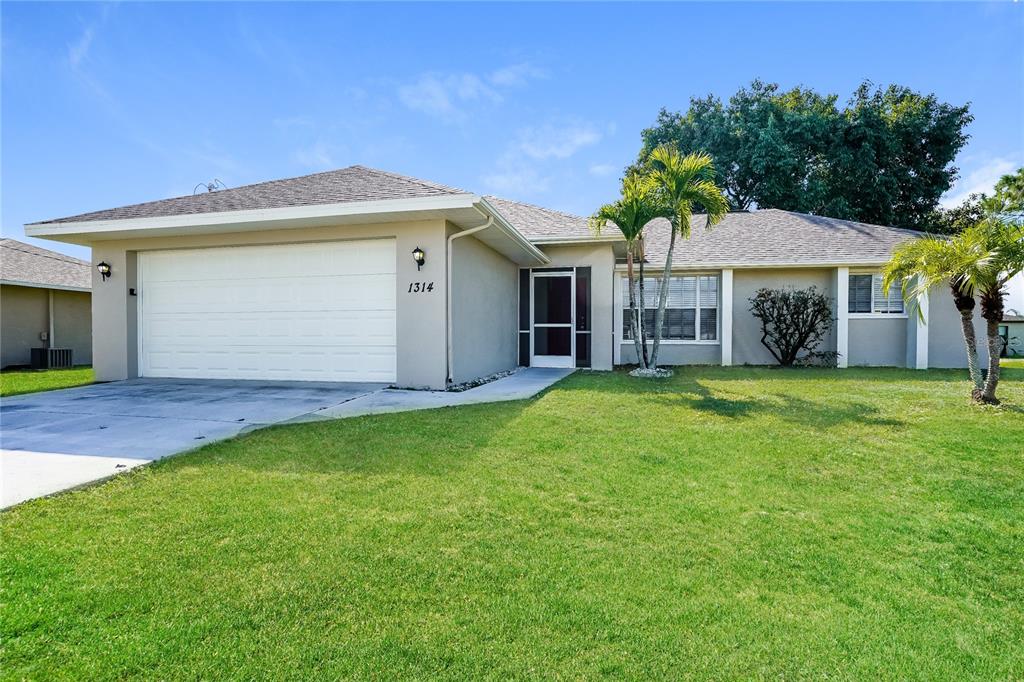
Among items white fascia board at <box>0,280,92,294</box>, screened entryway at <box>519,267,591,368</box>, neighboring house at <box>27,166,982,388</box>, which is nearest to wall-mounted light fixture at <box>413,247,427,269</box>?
neighboring house at <box>27,166,982,388</box>

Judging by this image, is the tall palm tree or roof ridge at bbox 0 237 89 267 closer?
the tall palm tree

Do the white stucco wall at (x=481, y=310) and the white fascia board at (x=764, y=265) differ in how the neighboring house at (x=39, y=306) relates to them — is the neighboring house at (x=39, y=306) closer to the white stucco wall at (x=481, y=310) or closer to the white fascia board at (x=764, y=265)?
the white stucco wall at (x=481, y=310)

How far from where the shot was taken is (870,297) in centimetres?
1330

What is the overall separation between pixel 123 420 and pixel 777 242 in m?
15.4

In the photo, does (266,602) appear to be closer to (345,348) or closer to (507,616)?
(507,616)

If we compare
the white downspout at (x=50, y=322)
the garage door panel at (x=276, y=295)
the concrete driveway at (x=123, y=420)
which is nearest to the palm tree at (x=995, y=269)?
the garage door panel at (x=276, y=295)

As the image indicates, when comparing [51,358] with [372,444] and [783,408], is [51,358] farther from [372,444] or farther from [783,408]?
[783,408]

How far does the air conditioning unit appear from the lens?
14.5 metres

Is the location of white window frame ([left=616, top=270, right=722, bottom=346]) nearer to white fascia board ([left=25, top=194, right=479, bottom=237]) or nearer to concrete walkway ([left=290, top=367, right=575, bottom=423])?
concrete walkway ([left=290, top=367, right=575, bottom=423])

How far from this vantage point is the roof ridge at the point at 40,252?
16906 mm

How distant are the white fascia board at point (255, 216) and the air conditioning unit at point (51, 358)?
740 centimetres

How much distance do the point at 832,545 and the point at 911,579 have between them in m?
0.40

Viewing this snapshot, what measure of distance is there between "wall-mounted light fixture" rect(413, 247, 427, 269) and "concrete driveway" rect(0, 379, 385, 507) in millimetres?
2254

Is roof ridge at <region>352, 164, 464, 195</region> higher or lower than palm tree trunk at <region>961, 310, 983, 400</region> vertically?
higher
